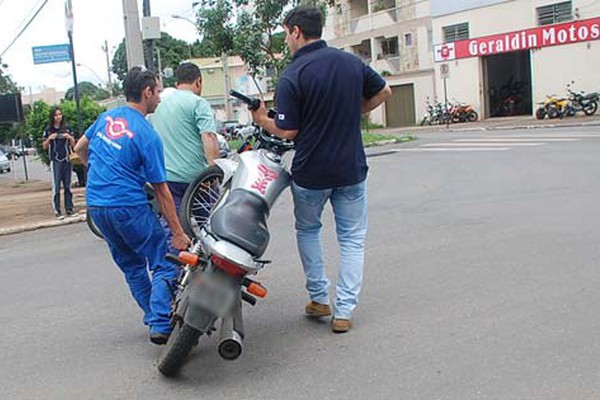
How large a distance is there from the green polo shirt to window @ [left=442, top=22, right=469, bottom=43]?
3170 centimetres

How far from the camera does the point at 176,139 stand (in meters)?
5.18

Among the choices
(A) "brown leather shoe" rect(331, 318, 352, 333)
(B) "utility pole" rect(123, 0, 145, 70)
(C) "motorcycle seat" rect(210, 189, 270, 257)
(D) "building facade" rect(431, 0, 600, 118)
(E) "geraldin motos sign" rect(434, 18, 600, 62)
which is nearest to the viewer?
(C) "motorcycle seat" rect(210, 189, 270, 257)

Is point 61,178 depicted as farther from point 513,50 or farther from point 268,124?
point 513,50

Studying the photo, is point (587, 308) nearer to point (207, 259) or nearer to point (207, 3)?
point (207, 259)

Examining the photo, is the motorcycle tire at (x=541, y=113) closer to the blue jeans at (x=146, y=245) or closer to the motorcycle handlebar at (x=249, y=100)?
the motorcycle handlebar at (x=249, y=100)

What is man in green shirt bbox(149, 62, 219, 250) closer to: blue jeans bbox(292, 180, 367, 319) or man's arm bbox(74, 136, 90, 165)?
man's arm bbox(74, 136, 90, 165)

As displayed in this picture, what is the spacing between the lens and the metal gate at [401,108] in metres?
40.1

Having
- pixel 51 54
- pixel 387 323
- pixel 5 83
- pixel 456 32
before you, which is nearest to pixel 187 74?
pixel 387 323

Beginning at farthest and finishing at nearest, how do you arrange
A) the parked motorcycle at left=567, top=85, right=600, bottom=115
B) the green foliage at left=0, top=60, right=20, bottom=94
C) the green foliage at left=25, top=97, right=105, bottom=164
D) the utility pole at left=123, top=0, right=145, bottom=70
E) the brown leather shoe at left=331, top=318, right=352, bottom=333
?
the green foliage at left=0, top=60, right=20, bottom=94
the parked motorcycle at left=567, top=85, right=600, bottom=115
the green foliage at left=25, top=97, right=105, bottom=164
the utility pole at left=123, top=0, right=145, bottom=70
the brown leather shoe at left=331, top=318, right=352, bottom=333

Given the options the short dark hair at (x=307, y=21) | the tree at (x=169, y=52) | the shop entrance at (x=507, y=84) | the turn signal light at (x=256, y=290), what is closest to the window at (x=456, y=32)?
the shop entrance at (x=507, y=84)

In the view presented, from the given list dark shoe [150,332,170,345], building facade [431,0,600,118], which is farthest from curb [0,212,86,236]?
building facade [431,0,600,118]

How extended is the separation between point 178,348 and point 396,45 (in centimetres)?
3961

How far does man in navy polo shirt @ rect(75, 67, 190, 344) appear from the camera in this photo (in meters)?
4.41

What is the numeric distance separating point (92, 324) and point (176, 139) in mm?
1510
